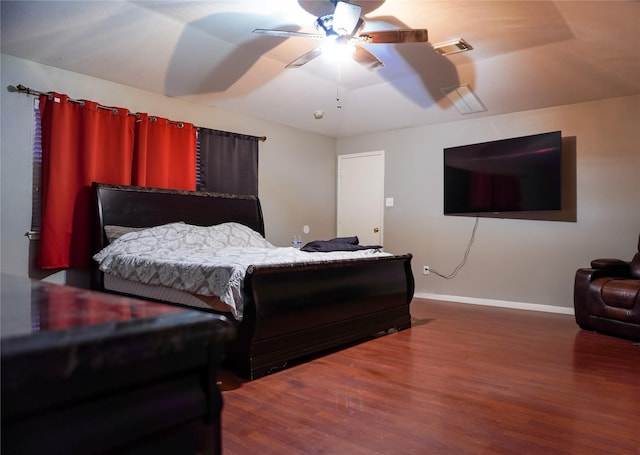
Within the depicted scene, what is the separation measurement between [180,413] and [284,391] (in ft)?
6.99

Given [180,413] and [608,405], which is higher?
[180,413]

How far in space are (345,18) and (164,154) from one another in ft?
8.32

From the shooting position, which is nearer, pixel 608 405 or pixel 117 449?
pixel 117 449

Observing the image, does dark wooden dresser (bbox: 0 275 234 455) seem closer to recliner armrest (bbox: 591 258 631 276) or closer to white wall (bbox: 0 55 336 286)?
white wall (bbox: 0 55 336 286)

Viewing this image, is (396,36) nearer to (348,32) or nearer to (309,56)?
(348,32)

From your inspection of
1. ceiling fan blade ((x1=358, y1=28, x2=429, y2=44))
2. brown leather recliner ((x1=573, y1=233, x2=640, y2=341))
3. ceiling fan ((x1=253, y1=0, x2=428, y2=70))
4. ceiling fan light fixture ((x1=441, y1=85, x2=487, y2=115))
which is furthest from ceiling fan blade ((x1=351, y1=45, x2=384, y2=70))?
brown leather recliner ((x1=573, y1=233, x2=640, y2=341))

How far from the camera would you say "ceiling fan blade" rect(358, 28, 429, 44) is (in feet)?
9.56

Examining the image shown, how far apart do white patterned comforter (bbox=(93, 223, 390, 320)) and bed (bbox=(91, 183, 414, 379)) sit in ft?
0.15

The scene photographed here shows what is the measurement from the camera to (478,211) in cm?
541

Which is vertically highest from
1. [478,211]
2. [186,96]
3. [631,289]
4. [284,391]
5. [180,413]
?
[186,96]

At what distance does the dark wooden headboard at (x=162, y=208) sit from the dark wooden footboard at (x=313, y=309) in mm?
1946

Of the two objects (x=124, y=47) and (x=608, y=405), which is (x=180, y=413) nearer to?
(x=608, y=405)

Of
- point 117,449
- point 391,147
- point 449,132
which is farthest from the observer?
point 391,147

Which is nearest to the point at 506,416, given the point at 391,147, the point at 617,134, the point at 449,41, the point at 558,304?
the point at 449,41
